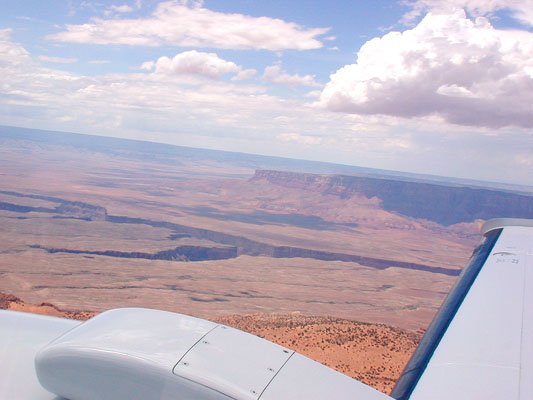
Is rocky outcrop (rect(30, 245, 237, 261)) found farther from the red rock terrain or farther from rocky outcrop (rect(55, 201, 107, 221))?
the red rock terrain

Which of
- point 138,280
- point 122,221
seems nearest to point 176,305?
point 138,280

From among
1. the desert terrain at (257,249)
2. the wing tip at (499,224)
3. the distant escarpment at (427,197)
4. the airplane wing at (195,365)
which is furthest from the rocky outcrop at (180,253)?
the distant escarpment at (427,197)

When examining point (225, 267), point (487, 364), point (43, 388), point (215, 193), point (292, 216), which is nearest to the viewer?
point (43, 388)

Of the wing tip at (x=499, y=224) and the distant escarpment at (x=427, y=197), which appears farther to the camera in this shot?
the distant escarpment at (x=427, y=197)

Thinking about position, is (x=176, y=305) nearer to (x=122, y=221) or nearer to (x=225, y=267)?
(x=225, y=267)

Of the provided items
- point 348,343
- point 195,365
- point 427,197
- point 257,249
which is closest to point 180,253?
point 257,249

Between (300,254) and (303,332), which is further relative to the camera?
(300,254)

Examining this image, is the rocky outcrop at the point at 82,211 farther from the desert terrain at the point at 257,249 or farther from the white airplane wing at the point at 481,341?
the white airplane wing at the point at 481,341

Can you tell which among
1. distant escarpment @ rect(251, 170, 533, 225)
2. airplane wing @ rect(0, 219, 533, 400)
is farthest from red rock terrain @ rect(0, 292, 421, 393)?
distant escarpment @ rect(251, 170, 533, 225)
